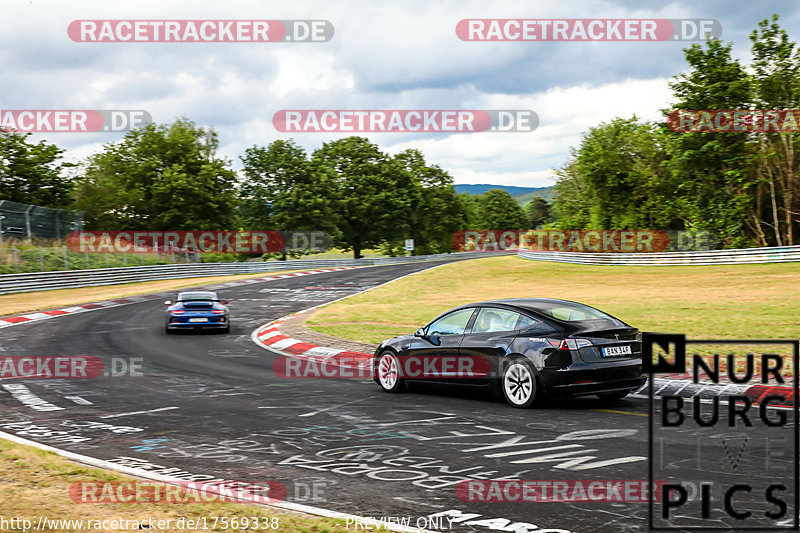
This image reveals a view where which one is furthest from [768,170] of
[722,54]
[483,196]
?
[483,196]

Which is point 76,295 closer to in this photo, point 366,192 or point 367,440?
point 367,440

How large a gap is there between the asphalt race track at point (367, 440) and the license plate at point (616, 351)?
28.0 inches

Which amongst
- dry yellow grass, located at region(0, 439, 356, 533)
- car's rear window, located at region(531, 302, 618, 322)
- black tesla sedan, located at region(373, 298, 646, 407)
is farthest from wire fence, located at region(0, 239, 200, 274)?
dry yellow grass, located at region(0, 439, 356, 533)

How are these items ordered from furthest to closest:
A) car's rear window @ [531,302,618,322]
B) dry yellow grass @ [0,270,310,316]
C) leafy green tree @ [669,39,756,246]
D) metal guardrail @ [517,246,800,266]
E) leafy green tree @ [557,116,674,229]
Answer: leafy green tree @ [557,116,674,229]
leafy green tree @ [669,39,756,246]
metal guardrail @ [517,246,800,266]
dry yellow grass @ [0,270,310,316]
car's rear window @ [531,302,618,322]

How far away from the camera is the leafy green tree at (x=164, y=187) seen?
223 ft

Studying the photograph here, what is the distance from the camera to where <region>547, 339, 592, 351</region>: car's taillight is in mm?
9215

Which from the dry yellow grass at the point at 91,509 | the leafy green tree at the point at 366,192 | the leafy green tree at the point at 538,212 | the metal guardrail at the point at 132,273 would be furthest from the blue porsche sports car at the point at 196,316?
the leafy green tree at the point at 538,212

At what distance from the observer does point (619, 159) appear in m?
57.2

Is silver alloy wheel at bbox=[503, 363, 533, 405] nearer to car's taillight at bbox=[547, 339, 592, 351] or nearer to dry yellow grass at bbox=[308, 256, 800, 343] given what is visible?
car's taillight at bbox=[547, 339, 592, 351]

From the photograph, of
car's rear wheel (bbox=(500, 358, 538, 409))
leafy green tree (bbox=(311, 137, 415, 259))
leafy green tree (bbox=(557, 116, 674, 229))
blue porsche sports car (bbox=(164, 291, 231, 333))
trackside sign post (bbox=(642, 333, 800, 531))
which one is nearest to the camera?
trackside sign post (bbox=(642, 333, 800, 531))

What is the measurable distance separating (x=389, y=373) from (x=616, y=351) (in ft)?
11.6

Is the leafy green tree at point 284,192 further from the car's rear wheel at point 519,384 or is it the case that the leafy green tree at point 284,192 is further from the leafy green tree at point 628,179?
the car's rear wheel at point 519,384

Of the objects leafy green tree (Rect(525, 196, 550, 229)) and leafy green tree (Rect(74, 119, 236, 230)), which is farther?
leafy green tree (Rect(525, 196, 550, 229))

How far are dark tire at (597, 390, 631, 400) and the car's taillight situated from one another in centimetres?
71
